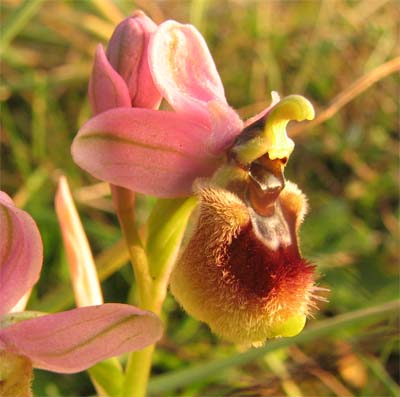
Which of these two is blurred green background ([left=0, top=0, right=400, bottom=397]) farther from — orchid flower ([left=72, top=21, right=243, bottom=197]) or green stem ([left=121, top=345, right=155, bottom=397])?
orchid flower ([left=72, top=21, right=243, bottom=197])

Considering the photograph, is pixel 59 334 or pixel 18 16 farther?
pixel 18 16

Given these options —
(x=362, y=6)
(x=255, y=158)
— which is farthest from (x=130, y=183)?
(x=362, y=6)

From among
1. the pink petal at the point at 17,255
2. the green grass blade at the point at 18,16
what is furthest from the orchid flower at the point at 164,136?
the green grass blade at the point at 18,16

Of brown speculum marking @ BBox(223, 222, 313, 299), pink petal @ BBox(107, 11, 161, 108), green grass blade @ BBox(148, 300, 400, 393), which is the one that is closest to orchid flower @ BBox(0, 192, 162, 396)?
brown speculum marking @ BBox(223, 222, 313, 299)

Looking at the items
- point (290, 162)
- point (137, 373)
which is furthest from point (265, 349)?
point (290, 162)

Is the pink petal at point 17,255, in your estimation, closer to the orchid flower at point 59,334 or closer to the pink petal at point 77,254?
the orchid flower at point 59,334

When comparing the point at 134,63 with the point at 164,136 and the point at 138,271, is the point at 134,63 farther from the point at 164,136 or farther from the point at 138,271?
the point at 138,271

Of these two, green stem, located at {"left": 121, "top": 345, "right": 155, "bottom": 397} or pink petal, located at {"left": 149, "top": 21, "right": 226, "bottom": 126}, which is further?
green stem, located at {"left": 121, "top": 345, "right": 155, "bottom": 397}
